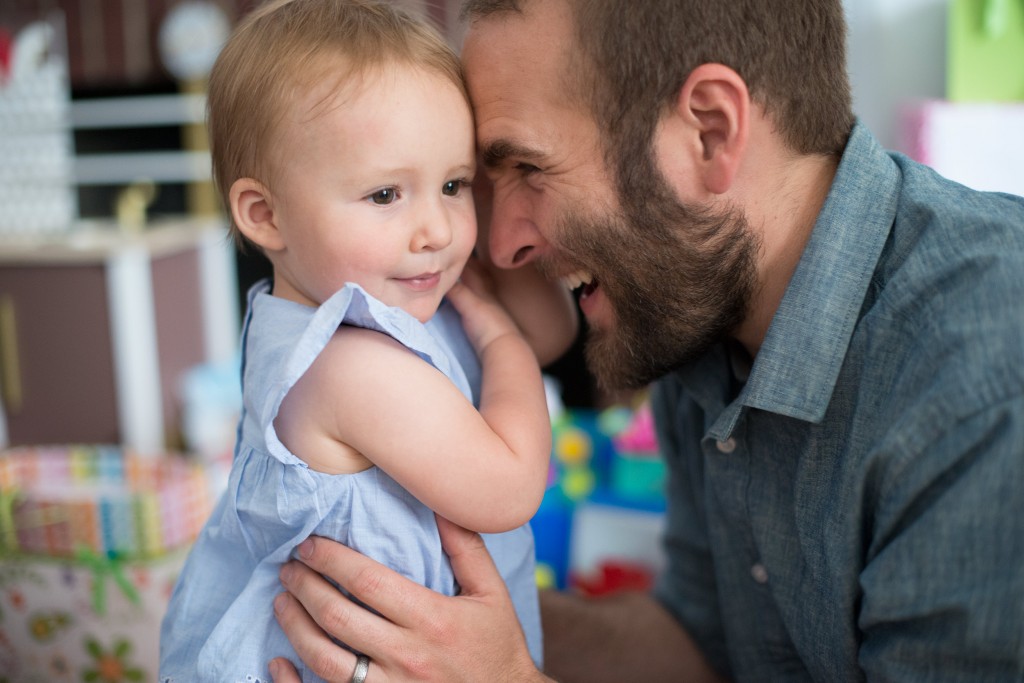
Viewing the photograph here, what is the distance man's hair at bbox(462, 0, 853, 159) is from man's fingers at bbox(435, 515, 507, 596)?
0.49 metres

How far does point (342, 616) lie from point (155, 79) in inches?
125

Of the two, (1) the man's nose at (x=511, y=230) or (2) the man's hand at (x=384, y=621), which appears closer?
(2) the man's hand at (x=384, y=621)

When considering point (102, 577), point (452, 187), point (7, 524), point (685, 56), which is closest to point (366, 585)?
point (452, 187)

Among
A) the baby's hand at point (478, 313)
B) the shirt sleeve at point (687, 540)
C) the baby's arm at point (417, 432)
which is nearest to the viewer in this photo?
the baby's arm at point (417, 432)

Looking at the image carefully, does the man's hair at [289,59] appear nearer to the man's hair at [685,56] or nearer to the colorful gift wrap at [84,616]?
the man's hair at [685,56]

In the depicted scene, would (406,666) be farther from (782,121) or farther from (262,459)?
(782,121)

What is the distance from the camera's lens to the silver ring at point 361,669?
1040mm

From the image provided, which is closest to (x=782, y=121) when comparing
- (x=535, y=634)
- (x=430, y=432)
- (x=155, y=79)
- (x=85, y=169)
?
(x=430, y=432)

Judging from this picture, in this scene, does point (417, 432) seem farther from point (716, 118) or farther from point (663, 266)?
point (716, 118)

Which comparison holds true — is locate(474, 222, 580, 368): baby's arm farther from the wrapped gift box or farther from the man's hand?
the wrapped gift box

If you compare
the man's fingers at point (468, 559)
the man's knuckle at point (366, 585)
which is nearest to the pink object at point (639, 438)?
the man's fingers at point (468, 559)

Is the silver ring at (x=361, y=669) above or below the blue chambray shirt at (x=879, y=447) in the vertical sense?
below

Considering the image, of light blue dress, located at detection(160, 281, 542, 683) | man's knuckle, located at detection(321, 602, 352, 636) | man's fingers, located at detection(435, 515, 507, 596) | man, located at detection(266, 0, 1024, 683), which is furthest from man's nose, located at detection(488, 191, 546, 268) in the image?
man's knuckle, located at detection(321, 602, 352, 636)

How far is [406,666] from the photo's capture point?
104cm
